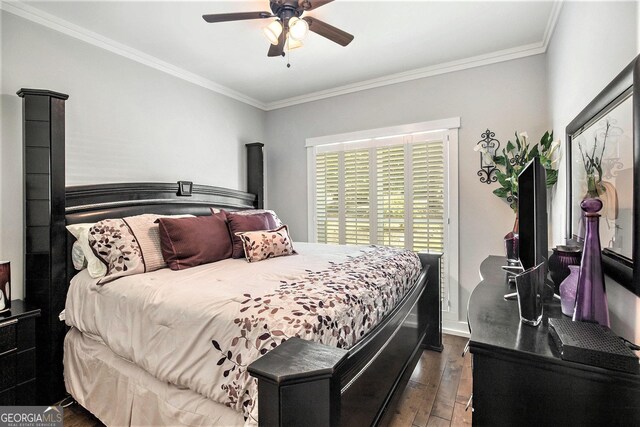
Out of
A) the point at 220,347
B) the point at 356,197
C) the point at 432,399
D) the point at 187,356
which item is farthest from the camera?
the point at 356,197

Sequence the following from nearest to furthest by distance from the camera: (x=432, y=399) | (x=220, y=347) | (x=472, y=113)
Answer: (x=220, y=347) → (x=432, y=399) → (x=472, y=113)

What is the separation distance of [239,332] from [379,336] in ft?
2.55

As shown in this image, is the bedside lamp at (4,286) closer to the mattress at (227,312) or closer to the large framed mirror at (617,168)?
the mattress at (227,312)

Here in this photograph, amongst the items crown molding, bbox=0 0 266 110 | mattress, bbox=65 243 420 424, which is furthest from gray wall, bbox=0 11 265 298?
mattress, bbox=65 243 420 424

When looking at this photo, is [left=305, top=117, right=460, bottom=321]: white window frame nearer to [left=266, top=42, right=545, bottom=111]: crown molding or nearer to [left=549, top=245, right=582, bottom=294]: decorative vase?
[left=266, top=42, right=545, bottom=111]: crown molding

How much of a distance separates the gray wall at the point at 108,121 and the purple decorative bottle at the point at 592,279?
10.3 ft

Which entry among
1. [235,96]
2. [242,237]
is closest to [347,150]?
[235,96]

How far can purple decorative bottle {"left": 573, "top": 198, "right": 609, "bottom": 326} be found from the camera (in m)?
1.00

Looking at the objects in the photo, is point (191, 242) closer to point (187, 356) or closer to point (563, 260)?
point (187, 356)

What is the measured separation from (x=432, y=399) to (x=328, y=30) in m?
2.64

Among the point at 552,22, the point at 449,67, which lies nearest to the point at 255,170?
the point at 449,67

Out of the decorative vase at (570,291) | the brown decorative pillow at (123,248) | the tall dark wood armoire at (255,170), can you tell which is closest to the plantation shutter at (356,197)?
the tall dark wood armoire at (255,170)

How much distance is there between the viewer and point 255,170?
4047 mm

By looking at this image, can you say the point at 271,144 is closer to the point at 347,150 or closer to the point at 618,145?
the point at 347,150
